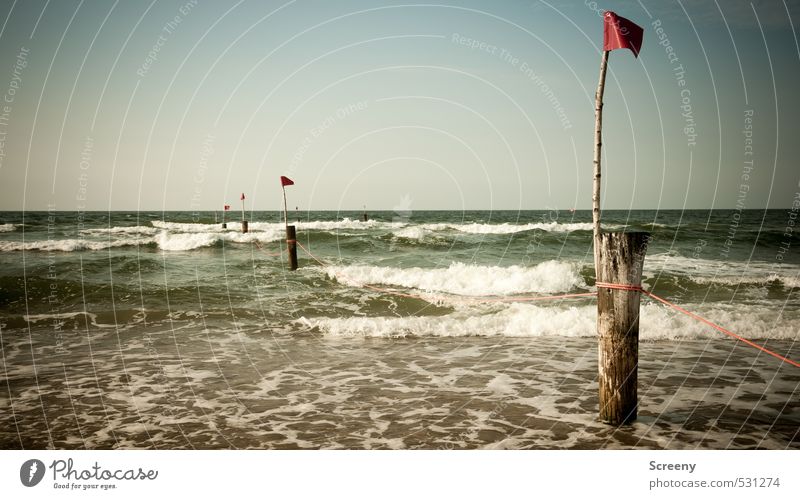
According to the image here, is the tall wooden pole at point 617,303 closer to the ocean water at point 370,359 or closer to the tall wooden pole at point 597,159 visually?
the tall wooden pole at point 597,159

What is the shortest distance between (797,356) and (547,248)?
17641 millimetres

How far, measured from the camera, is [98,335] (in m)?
10.1

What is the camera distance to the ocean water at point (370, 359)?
526 centimetres

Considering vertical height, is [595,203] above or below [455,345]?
above

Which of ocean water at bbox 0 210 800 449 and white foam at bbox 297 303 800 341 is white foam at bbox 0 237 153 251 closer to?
ocean water at bbox 0 210 800 449

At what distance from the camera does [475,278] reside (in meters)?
16.8

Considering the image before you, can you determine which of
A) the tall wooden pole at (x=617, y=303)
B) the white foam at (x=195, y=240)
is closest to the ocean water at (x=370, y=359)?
the tall wooden pole at (x=617, y=303)

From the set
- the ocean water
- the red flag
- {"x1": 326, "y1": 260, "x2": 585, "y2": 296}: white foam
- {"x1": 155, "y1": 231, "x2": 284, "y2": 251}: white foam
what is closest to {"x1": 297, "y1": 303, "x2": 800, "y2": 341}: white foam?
the ocean water

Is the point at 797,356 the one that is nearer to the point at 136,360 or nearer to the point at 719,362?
the point at 719,362

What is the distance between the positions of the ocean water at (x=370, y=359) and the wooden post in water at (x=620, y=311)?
24.9 inches

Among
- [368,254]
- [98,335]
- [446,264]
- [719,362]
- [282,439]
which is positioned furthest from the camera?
[368,254]

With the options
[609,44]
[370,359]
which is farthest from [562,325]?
[609,44]

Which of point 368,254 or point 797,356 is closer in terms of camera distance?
point 797,356
